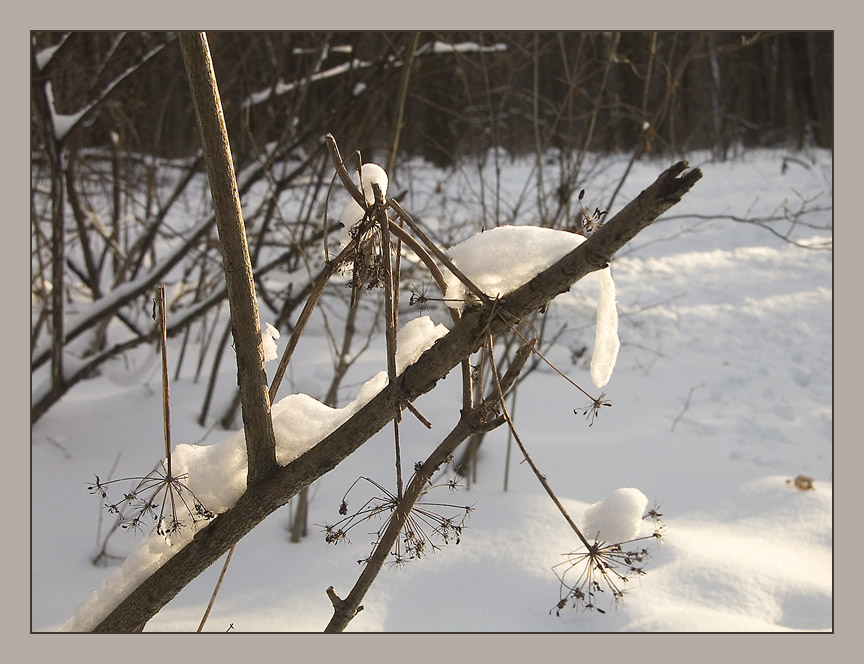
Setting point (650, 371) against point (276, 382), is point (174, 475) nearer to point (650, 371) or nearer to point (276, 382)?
point (276, 382)

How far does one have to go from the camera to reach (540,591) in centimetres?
184

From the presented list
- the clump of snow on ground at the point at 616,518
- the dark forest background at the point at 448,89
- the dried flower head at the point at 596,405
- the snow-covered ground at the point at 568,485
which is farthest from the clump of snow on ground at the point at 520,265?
the dark forest background at the point at 448,89

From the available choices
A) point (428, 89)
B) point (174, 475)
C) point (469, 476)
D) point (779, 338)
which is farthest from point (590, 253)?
point (428, 89)

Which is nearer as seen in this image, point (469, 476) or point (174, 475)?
point (174, 475)

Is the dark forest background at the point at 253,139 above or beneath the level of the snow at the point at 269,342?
above

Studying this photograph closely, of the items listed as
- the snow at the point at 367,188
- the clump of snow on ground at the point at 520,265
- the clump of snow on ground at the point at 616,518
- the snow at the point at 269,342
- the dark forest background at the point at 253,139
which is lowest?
the clump of snow on ground at the point at 616,518

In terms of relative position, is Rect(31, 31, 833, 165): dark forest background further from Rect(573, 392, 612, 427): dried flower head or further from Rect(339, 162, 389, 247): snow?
Rect(573, 392, 612, 427): dried flower head

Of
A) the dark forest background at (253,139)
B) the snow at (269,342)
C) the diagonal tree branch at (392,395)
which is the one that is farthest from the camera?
the dark forest background at (253,139)

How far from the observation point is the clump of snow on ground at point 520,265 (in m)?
0.71

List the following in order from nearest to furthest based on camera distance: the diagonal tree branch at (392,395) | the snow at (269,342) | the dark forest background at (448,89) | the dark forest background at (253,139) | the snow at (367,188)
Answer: the diagonal tree branch at (392,395), the snow at (367,188), the snow at (269,342), the dark forest background at (253,139), the dark forest background at (448,89)

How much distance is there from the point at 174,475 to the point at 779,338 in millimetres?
3894

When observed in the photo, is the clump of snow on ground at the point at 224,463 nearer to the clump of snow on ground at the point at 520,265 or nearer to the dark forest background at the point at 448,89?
the clump of snow on ground at the point at 520,265

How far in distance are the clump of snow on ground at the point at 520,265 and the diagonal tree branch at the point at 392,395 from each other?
2cm

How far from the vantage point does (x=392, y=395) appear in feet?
2.36
